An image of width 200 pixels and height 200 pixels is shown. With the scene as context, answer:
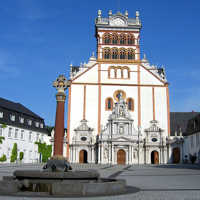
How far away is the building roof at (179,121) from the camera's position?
5639 cm

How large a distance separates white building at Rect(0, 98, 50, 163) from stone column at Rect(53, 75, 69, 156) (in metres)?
31.3

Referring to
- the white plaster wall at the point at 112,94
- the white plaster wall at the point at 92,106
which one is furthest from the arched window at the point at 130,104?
the white plaster wall at the point at 92,106

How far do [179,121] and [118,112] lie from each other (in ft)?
49.2

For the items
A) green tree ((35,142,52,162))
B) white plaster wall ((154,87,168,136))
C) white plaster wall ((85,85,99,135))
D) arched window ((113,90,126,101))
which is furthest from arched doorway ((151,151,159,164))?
green tree ((35,142,52,162))

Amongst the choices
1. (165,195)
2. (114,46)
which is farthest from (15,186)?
(114,46)

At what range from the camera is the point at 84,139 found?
51469mm

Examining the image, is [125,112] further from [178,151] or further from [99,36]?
[99,36]

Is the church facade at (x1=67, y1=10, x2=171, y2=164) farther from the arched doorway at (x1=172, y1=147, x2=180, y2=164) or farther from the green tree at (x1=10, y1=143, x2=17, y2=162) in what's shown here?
→ the green tree at (x1=10, y1=143, x2=17, y2=162)

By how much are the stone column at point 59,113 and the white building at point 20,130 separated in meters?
31.3

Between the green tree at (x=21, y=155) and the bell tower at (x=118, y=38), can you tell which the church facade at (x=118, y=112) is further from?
the green tree at (x=21, y=155)

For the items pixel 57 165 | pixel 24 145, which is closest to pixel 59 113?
pixel 57 165

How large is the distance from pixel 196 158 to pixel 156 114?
10.3 meters

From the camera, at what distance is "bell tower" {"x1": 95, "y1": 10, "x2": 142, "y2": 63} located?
2186 inches

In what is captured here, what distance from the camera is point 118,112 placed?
2016 inches
